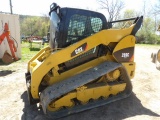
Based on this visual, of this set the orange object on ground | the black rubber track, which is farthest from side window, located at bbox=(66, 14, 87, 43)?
the orange object on ground

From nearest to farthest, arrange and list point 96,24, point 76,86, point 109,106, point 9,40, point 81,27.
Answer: point 76,86 < point 109,106 < point 81,27 < point 96,24 < point 9,40

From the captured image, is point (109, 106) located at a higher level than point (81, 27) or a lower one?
lower

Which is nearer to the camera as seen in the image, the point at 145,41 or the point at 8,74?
the point at 8,74

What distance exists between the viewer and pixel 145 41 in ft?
90.6

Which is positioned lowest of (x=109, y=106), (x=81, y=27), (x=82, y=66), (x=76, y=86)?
(x=109, y=106)

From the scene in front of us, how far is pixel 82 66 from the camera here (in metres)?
4.49

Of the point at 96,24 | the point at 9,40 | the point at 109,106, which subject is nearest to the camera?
the point at 109,106

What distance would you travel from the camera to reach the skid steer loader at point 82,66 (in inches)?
156

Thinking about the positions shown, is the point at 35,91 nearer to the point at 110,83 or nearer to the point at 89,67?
the point at 89,67

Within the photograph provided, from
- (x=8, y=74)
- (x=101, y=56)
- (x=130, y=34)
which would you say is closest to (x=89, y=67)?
(x=101, y=56)

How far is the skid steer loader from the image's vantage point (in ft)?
13.0

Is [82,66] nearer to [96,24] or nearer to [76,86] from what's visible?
[76,86]

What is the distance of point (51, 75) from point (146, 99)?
2.23m

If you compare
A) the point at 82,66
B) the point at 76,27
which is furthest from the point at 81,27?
the point at 82,66
